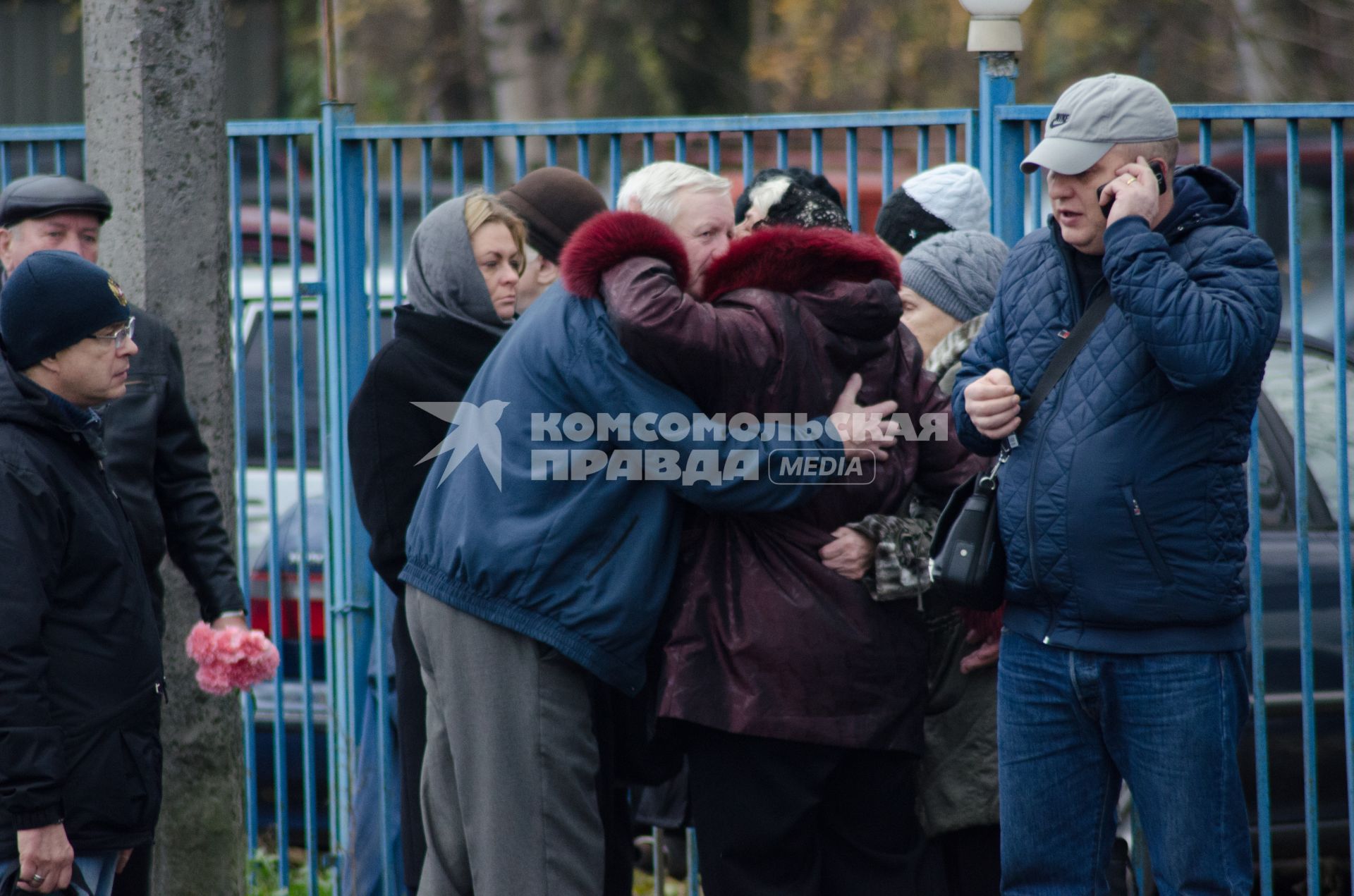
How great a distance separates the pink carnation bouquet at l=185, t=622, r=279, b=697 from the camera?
3.68 metres

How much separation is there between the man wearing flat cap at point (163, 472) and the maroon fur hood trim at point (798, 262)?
1391mm

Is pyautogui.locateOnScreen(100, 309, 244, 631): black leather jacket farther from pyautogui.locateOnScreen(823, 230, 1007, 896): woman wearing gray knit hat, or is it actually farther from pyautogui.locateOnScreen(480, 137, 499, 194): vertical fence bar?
pyautogui.locateOnScreen(823, 230, 1007, 896): woman wearing gray knit hat

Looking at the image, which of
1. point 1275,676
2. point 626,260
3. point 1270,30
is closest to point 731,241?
point 626,260

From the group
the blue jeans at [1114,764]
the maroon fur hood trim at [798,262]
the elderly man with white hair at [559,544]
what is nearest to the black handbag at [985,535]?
the blue jeans at [1114,764]

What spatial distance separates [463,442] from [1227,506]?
1566mm

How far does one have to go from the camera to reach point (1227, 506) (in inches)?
121

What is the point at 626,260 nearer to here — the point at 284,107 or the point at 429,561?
the point at 429,561

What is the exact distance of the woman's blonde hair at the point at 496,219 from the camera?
3.97 metres

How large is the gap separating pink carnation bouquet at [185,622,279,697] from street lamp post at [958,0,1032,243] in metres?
2.11

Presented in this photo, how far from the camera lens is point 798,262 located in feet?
11.0

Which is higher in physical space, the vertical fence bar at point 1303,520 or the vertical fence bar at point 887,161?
the vertical fence bar at point 887,161

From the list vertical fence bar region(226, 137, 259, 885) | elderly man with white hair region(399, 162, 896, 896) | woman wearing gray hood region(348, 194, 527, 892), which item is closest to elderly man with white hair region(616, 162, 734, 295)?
elderly man with white hair region(399, 162, 896, 896)

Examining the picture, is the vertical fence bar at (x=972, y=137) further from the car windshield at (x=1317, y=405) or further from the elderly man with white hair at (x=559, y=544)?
the car windshield at (x=1317, y=405)

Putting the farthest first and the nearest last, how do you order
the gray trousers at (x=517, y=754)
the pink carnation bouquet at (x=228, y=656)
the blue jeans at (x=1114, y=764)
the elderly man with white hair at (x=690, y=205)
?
1. the pink carnation bouquet at (x=228, y=656)
2. the elderly man with white hair at (x=690, y=205)
3. the gray trousers at (x=517, y=754)
4. the blue jeans at (x=1114, y=764)
